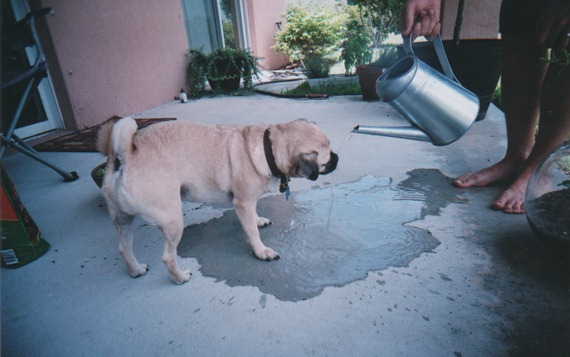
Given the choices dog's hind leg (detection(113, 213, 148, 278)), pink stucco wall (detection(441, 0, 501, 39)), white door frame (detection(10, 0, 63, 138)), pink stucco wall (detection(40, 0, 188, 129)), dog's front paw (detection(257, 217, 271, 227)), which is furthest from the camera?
pink stucco wall (detection(441, 0, 501, 39))

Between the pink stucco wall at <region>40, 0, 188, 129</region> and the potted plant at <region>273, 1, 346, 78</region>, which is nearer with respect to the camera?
the pink stucco wall at <region>40, 0, 188, 129</region>

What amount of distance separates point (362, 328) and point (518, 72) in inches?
85.1

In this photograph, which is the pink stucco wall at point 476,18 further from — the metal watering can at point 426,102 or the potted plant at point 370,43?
the metal watering can at point 426,102

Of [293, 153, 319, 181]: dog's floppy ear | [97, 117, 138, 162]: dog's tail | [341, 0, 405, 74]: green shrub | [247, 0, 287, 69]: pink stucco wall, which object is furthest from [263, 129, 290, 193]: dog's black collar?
[247, 0, 287, 69]: pink stucco wall

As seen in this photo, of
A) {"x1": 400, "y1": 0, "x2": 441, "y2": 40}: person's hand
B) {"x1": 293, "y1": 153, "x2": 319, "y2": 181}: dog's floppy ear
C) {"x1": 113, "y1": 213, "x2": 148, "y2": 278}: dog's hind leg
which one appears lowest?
{"x1": 113, "y1": 213, "x2": 148, "y2": 278}: dog's hind leg

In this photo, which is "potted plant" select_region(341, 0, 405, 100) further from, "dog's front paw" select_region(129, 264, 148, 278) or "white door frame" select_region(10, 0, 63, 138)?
"white door frame" select_region(10, 0, 63, 138)

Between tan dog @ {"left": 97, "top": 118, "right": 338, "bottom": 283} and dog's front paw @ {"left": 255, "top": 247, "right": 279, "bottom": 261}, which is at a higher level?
tan dog @ {"left": 97, "top": 118, "right": 338, "bottom": 283}

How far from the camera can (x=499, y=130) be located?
Result: 3660mm

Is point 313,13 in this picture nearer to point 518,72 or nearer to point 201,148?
point 518,72

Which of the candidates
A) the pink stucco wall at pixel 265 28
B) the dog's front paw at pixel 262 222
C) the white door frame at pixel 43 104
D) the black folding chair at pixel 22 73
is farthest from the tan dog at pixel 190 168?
the pink stucco wall at pixel 265 28

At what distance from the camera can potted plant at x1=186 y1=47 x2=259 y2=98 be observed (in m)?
6.66

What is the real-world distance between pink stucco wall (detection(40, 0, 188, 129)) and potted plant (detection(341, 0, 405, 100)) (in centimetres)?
363

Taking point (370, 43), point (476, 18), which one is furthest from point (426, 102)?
point (370, 43)

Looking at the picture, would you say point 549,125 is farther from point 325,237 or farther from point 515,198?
point 325,237
